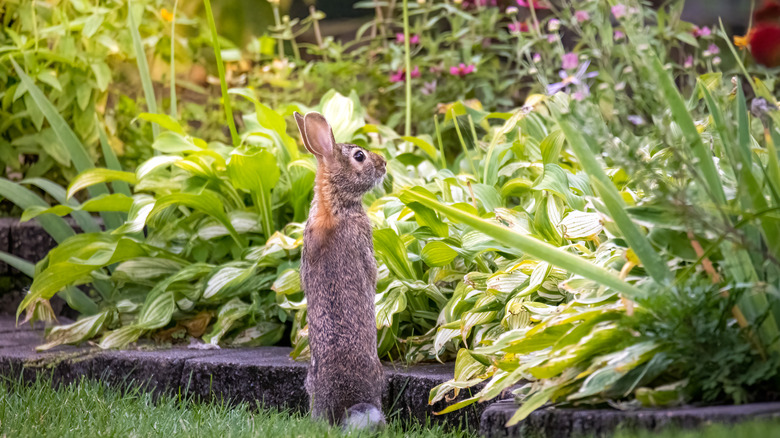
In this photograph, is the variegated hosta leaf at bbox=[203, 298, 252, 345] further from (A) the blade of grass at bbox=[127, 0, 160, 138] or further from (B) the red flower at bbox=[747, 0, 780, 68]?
(B) the red flower at bbox=[747, 0, 780, 68]

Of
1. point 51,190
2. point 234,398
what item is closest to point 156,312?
point 234,398

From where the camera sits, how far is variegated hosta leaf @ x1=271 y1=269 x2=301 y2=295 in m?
3.12

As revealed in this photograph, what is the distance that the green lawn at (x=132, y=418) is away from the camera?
2297 mm

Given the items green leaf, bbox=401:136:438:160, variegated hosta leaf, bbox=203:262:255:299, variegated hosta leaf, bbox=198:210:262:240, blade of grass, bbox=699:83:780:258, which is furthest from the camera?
green leaf, bbox=401:136:438:160

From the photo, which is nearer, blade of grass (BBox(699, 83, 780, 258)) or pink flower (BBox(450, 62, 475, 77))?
blade of grass (BBox(699, 83, 780, 258))

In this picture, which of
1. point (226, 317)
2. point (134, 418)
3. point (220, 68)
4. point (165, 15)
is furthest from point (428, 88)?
point (134, 418)

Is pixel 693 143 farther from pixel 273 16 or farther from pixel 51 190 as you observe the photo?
pixel 273 16

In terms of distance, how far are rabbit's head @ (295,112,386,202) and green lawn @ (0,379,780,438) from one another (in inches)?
31.2

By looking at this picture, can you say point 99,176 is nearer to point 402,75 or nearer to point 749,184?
point 402,75

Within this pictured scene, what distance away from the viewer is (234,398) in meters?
2.98

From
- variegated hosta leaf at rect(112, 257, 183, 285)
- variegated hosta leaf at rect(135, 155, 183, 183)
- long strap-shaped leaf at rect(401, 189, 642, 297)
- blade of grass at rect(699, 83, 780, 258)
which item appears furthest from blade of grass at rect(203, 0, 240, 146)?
blade of grass at rect(699, 83, 780, 258)

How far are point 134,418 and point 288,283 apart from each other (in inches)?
33.9

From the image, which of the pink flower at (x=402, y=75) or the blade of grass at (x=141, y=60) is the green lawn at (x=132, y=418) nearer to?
the blade of grass at (x=141, y=60)

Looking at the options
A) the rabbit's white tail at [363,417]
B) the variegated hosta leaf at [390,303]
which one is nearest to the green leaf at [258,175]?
the variegated hosta leaf at [390,303]
